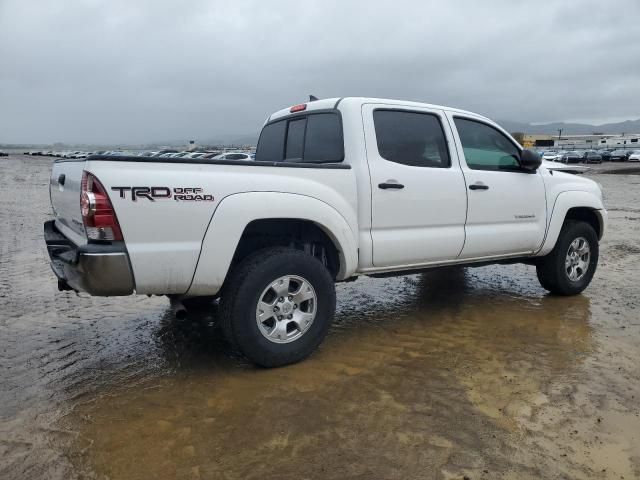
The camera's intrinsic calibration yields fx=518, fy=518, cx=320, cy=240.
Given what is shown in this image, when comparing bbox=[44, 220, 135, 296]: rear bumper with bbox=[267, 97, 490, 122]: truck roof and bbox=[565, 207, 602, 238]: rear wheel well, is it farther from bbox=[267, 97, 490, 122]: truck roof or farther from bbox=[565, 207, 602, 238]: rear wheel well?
bbox=[565, 207, 602, 238]: rear wheel well

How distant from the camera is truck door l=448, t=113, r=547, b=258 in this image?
15.3ft

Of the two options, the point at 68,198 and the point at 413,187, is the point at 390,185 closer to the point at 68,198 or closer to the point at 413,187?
the point at 413,187

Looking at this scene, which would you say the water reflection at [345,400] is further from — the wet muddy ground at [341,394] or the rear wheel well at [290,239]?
the rear wheel well at [290,239]

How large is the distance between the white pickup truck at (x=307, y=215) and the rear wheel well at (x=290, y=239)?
0.01 meters

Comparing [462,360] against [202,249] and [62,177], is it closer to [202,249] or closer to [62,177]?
[202,249]

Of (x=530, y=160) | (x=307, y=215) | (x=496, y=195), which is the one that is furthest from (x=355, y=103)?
(x=530, y=160)

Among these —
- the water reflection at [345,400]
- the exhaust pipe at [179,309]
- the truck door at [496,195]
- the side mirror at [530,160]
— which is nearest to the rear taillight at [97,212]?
the exhaust pipe at [179,309]

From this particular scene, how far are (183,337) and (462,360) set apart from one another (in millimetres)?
2303

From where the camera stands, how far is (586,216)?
592cm

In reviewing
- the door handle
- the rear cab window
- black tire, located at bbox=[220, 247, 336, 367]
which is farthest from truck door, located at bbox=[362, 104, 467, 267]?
black tire, located at bbox=[220, 247, 336, 367]

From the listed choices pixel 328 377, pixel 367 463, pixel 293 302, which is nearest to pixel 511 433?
pixel 367 463

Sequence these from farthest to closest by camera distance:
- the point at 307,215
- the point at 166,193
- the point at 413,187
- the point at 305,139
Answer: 1. the point at 305,139
2. the point at 413,187
3. the point at 307,215
4. the point at 166,193

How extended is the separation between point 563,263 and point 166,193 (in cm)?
429

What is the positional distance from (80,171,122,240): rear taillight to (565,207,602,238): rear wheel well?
15.6 ft
